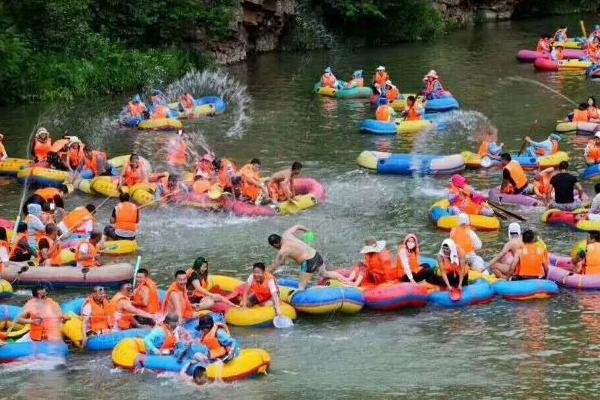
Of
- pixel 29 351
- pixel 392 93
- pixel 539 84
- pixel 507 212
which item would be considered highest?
pixel 392 93

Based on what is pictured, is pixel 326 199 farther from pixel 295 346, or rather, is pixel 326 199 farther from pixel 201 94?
pixel 201 94

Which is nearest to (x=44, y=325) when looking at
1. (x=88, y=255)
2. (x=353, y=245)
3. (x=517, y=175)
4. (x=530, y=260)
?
(x=88, y=255)

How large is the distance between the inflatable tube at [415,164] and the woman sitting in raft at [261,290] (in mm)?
8806

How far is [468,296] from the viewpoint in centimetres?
1681

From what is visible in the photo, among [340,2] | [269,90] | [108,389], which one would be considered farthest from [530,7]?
[108,389]

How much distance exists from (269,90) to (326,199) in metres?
14.0

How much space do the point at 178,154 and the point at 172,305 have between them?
11096 millimetres

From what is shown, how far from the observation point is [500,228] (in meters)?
20.8

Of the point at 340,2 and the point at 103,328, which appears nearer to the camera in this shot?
the point at 103,328

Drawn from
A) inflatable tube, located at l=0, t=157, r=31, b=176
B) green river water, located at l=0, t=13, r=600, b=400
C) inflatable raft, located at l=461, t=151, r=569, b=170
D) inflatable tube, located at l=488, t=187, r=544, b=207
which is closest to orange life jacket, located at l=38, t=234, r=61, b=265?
green river water, located at l=0, t=13, r=600, b=400

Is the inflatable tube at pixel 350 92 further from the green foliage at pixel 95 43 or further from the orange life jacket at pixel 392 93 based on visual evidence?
the green foliage at pixel 95 43

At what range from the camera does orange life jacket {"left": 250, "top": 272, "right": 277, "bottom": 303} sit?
1638cm

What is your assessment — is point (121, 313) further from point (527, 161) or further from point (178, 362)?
point (527, 161)

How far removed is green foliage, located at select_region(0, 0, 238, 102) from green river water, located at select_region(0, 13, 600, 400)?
1148 millimetres
